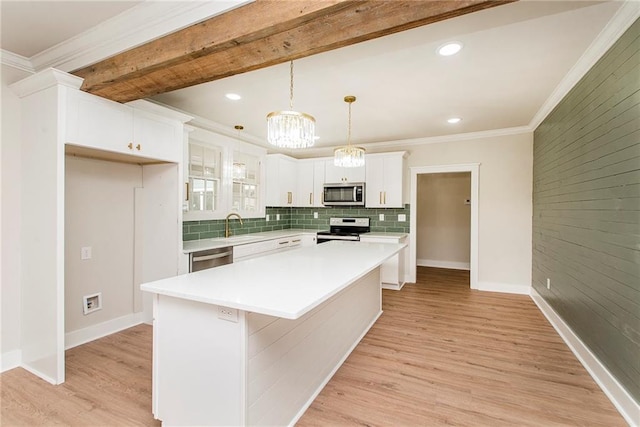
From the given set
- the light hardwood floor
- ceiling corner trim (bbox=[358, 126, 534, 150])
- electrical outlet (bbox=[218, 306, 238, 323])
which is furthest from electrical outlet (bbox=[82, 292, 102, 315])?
ceiling corner trim (bbox=[358, 126, 534, 150])

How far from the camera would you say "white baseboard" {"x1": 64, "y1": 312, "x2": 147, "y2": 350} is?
2826 mm

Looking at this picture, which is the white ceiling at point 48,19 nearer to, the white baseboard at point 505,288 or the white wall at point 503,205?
the white wall at point 503,205

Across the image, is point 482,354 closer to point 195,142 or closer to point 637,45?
point 637,45

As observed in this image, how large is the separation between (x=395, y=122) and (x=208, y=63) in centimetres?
284

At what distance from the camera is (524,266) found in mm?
4508

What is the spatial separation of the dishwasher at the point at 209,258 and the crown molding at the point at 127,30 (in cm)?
197

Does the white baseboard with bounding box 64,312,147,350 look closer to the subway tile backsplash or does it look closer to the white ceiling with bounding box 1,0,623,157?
the subway tile backsplash

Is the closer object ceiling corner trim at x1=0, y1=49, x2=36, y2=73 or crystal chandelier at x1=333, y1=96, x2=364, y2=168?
ceiling corner trim at x1=0, y1=49, x2=36, y2=73

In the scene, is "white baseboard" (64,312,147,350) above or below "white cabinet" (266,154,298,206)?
below

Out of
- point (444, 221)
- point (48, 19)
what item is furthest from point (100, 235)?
point (444, 221)

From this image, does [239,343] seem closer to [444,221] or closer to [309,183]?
[309,183]

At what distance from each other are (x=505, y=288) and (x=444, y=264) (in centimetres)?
214

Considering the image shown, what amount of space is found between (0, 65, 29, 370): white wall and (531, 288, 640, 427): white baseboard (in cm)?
450

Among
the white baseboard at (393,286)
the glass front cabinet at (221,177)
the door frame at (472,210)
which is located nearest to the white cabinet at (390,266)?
the white baseboard at (393,286)
